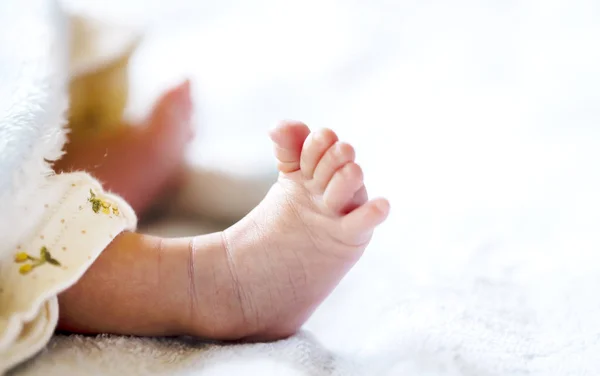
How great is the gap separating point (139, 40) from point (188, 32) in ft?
0.26

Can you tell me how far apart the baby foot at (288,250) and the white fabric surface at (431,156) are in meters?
0.04

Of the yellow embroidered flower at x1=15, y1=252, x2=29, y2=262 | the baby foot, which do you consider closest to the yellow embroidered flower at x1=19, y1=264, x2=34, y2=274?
the yellow embroidered flower at x1=15, y1=252, x2=29, y2=262

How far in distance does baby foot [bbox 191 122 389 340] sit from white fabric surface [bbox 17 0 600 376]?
37 mm

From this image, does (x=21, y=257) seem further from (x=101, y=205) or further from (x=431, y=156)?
(x=431, y=156)

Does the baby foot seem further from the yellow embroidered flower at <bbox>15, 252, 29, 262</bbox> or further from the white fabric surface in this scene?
the yellow embroidered flower at <bbox>15, 252, 29, 262</bbox>

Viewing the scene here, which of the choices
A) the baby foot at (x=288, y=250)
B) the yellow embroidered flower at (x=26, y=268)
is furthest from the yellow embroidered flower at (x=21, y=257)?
the baby foot at (x=288, y=250)

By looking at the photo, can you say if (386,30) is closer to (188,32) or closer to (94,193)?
(188,32)

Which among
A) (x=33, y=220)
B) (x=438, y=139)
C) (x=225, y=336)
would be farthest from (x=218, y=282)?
(x=438, y=139)

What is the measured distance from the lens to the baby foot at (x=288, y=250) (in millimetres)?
509

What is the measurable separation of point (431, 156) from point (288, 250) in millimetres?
292

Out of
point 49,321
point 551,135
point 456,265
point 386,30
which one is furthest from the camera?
point 386,30

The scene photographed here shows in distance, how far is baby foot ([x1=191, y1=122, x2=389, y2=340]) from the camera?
20.1 inches

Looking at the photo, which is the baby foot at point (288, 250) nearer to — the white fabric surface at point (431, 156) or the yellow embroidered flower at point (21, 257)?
the white fabric surface at point (431, 156)

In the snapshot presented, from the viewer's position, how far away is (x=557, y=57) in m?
0.83
